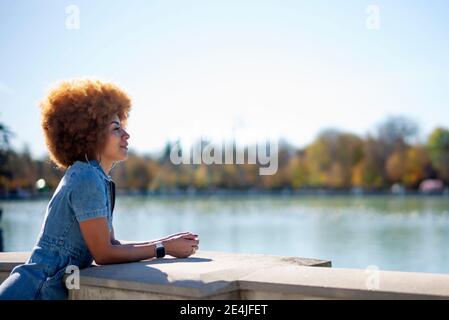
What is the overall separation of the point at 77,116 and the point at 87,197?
38 centimetres

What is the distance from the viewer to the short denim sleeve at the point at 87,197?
273 cm

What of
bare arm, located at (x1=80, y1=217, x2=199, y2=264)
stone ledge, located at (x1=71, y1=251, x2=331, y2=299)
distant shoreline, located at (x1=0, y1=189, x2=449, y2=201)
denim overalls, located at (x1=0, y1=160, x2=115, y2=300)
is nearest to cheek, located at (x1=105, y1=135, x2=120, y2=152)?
denim overalls, located at (x1=0, y1=160, x2=115, y2=300)

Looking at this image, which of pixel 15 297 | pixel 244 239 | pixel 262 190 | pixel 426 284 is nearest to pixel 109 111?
pixel 15 297

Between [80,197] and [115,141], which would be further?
[115,141]

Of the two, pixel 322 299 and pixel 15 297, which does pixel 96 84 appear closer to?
pixel 15 297

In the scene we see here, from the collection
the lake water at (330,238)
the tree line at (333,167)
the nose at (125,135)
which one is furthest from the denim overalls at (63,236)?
A: the tree line at (333,167)

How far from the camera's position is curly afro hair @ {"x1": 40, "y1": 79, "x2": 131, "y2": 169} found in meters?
2.92

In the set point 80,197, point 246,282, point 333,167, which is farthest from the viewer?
point 333,167

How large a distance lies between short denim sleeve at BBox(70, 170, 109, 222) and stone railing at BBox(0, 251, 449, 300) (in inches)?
9.0

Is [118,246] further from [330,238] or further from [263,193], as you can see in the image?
[263,193]

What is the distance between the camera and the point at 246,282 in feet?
8.11

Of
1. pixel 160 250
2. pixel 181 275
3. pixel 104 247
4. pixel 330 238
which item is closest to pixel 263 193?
pixel 330 238

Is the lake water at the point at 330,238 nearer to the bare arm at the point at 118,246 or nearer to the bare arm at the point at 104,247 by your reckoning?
the bare arm at the point at 118,246

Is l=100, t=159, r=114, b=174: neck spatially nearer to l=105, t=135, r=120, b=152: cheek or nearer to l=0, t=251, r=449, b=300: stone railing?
l=105, t=135, r=120, b=152: cheek
